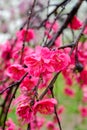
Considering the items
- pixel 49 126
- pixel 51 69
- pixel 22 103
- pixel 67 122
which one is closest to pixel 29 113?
pixel 22 103

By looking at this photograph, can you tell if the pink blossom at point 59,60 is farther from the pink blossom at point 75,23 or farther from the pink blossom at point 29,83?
the pink blossom at point 75,23

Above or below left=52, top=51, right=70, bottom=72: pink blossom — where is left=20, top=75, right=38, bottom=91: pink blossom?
below

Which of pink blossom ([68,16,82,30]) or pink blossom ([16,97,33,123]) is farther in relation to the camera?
pink blossom ([68,16,82,30])

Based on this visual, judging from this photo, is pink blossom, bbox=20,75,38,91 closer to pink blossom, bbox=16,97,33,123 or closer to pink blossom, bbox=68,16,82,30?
pink blossom, bbox=16,97,33,123

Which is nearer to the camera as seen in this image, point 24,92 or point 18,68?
point 24,92

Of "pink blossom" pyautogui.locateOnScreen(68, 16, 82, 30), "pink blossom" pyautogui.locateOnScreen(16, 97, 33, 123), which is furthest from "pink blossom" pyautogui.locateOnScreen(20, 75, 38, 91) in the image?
"pink blossom" pyautogui.locateOnScreen(68, 16, 82, 30)

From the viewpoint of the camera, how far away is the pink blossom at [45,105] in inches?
54.7

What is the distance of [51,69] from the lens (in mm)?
1421

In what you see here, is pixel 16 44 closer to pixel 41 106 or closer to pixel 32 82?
pixel 32 82

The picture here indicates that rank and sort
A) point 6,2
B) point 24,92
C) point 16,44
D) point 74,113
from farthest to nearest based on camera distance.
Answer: point 6,2
point 74,113
point 16,44
point 24,92

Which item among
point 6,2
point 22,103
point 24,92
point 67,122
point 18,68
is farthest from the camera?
point 6,2

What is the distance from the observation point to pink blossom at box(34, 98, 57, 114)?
139 centimetres

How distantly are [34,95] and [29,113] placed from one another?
0.06m

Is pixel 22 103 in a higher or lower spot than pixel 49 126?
higher
